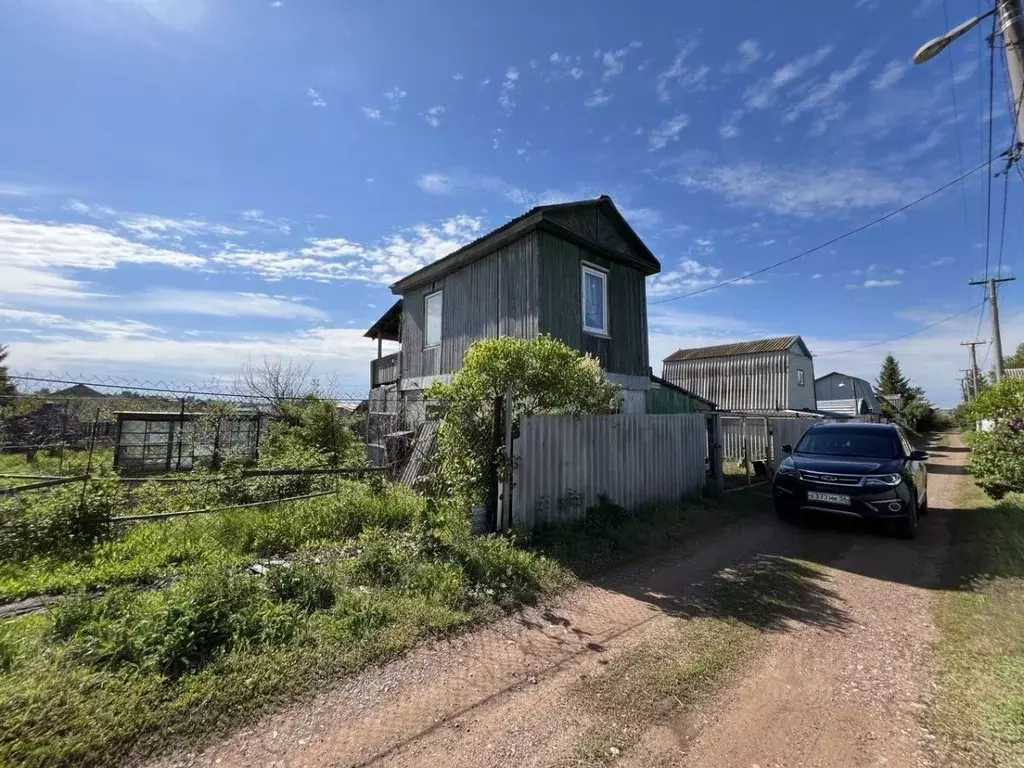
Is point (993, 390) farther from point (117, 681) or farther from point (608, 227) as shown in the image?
point (117, 681)

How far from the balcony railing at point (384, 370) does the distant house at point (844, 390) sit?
33.0 m

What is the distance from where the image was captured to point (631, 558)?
6.06 meters

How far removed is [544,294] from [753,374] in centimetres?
1942

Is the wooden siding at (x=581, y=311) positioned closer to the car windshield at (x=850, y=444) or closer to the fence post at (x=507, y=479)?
the fence post at (x=507, y=479)

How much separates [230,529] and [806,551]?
808 cm

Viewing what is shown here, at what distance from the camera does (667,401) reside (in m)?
15.3

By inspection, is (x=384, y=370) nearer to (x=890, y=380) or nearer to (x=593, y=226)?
(x=593, y=226)

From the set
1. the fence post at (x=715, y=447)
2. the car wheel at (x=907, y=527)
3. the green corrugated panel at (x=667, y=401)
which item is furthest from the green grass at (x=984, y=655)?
the green corrugated panel at (x=667, y=401)

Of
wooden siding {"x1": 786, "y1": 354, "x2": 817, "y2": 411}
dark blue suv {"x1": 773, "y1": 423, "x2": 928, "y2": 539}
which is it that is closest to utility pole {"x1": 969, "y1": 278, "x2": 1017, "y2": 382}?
wooden siding {"x1": 786, "y1": 354, "x2": 817, "y2": 411}

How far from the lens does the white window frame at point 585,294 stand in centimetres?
1091

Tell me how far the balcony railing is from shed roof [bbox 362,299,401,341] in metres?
1.32

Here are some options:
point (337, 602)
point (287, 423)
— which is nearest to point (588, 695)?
point (337, 602)

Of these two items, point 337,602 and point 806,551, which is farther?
point 806,551

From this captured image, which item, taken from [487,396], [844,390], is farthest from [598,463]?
[844,390]
